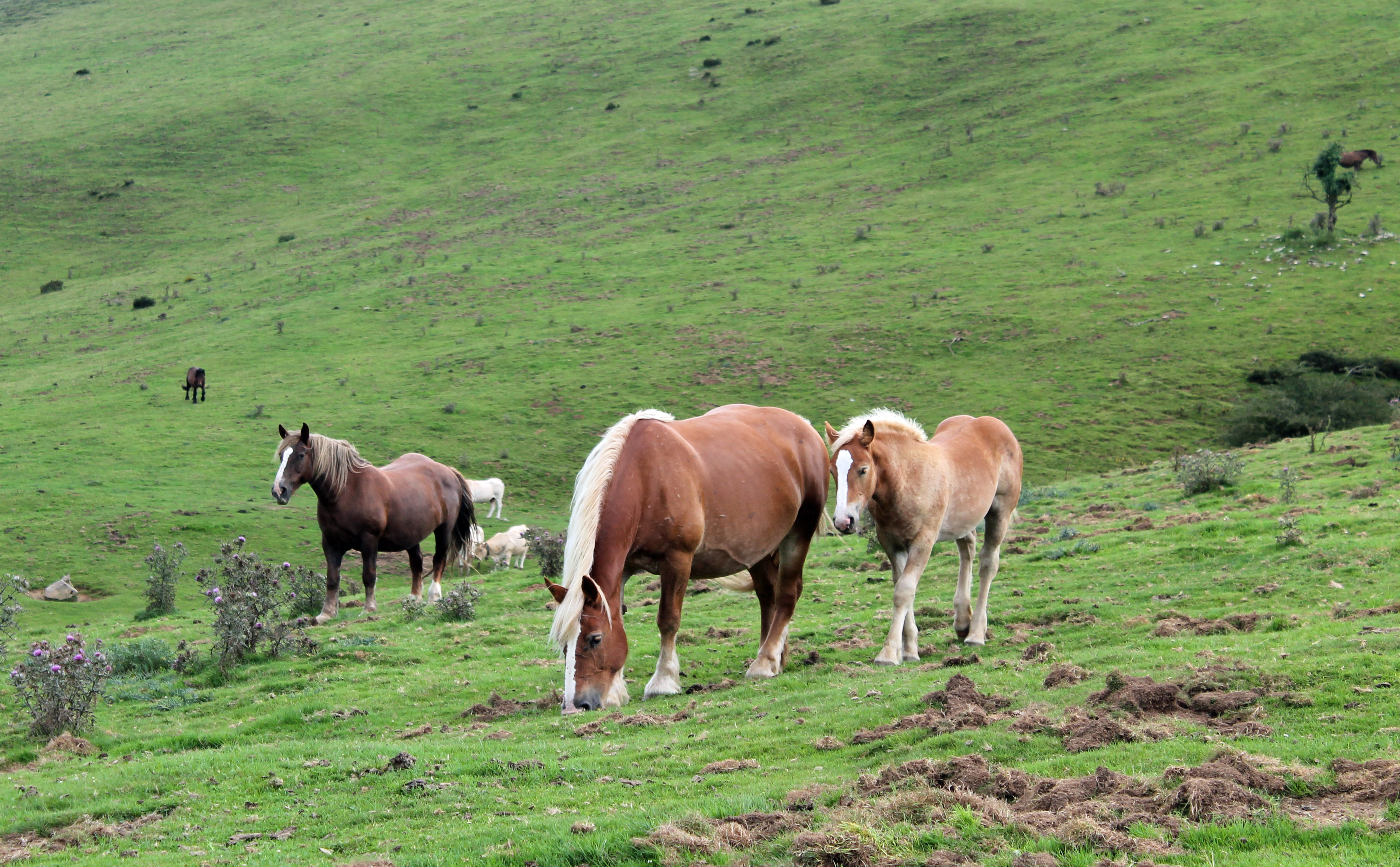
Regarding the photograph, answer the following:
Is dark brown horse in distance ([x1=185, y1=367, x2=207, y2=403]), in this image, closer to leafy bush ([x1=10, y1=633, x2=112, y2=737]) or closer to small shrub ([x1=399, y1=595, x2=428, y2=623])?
small shrub ([x1=399, y1=595, x2=428, y2=623])

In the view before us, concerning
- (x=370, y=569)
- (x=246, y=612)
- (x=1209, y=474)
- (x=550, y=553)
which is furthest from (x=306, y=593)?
(x=1209, y=474)

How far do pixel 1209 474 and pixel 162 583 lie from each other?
19637 mm

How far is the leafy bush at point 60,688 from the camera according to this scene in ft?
33.6

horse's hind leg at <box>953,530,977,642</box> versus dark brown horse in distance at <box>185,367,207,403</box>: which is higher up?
dark brown horse in distance at <box>185,367,207,403</box>

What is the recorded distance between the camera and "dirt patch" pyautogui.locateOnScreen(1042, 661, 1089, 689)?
869 centimetres

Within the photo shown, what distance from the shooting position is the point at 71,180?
73125mm

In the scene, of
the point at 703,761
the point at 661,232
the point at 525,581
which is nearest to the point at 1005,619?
the point at 703,761

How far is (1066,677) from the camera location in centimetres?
877

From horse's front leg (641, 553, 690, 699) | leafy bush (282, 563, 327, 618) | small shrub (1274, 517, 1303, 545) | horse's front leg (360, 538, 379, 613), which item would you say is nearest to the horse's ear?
horse's front leg (641, 553, 690, 699)

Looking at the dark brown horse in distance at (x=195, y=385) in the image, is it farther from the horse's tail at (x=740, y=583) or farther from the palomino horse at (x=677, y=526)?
the palomino horse at (x=677, y=526)

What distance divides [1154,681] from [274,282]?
5672 cm

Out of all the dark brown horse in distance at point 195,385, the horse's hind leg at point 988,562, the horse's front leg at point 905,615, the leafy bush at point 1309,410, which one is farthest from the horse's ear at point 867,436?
the dark brown horse in distance at point 195,385

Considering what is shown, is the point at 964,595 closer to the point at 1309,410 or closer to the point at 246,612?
the point at 246,612

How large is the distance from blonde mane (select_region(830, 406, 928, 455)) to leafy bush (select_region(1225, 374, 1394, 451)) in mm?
24101
